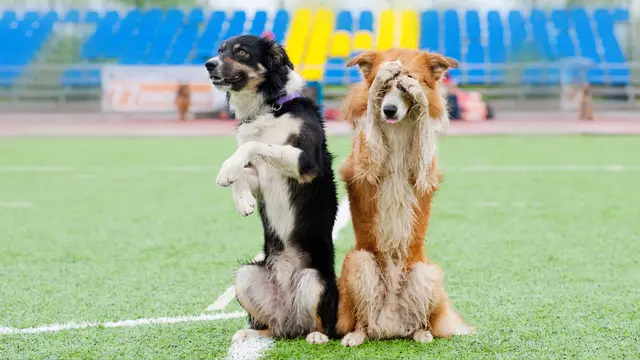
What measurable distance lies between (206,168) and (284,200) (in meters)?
8.03

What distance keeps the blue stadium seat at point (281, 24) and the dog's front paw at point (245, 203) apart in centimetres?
2944

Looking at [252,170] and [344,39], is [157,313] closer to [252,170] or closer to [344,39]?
[252,170]

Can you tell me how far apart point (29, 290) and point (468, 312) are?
268 centimetres

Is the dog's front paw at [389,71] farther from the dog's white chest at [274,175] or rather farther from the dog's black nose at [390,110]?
the dog's white chest at [274,175]

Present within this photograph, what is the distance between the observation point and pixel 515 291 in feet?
15.4

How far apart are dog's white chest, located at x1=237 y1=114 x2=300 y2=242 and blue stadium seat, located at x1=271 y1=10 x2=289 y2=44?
2921 centimetres

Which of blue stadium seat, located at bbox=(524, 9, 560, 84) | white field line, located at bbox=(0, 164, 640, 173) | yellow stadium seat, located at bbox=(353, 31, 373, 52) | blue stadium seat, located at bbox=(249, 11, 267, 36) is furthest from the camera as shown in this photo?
blue stadium seat, located at bbox=(249, 11, 267, 36)

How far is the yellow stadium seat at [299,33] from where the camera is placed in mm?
30281

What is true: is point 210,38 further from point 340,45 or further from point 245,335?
point 245,335

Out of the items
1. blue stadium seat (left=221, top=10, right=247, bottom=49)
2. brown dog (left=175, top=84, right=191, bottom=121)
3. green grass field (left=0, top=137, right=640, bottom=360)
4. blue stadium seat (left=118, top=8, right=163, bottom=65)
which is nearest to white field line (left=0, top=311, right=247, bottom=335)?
green grass field (left=0, top=137, right=640, bottom=360)

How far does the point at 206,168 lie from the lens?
1155cm

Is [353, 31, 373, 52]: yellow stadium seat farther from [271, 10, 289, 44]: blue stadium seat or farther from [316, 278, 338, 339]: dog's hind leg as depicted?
[316, 278, 338, 339]: dog's hind leg

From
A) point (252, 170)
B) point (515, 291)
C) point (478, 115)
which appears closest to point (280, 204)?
point (252, 170)

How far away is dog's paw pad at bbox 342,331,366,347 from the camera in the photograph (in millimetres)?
3600
